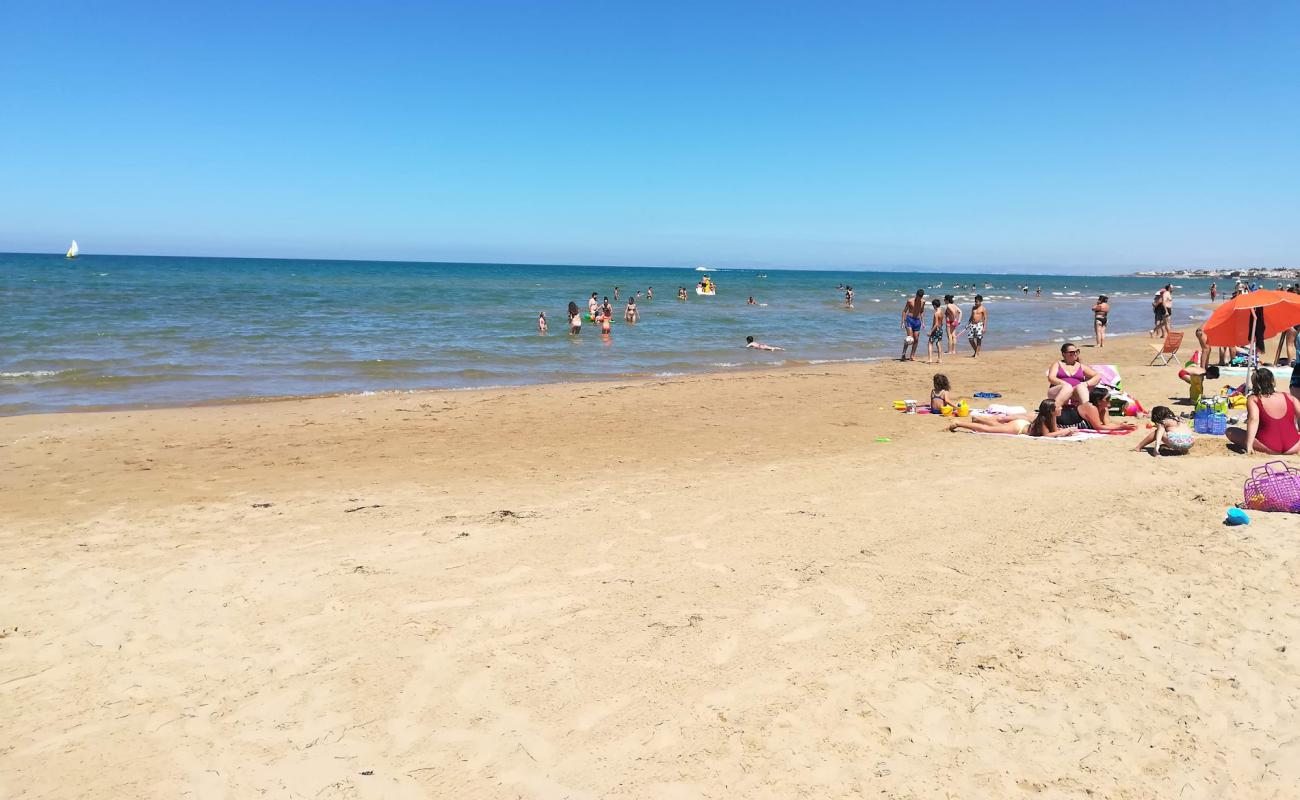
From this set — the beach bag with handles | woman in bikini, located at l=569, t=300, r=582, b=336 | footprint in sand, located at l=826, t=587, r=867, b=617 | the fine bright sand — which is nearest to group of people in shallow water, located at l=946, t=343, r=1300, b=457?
the fine bright sand

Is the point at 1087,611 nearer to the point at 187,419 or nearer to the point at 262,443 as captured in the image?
the point at 262,443

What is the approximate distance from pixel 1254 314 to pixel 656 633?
31.2 feet

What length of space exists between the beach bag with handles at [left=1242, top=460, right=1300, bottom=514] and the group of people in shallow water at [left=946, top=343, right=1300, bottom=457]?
2075mm

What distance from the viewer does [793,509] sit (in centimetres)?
620

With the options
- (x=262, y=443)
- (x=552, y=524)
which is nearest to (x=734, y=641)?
(x=552, y=524)

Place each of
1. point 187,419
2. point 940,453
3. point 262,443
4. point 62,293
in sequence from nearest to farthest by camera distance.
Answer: point 940,453 → point 262,443 → point 187,419 → point 62,293

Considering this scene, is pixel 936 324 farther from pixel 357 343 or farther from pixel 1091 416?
pixel 357 343

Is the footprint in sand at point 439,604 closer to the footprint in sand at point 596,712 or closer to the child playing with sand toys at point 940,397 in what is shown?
the footprint in sand at point 596,712

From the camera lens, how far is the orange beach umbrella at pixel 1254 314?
9.35 meters

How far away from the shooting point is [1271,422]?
24.5ft

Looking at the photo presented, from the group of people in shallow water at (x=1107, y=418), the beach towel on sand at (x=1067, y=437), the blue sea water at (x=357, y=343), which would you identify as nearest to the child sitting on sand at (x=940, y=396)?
the group of people in shallow water at (x=1107, y=418)

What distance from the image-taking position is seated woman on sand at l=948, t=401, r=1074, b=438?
894 cm

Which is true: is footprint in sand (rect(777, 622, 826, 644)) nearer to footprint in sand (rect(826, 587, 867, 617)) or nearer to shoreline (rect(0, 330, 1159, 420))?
footprint in sand (rect(826, 587, 867, 617))

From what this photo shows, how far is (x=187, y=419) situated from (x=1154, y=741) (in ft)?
38.1
